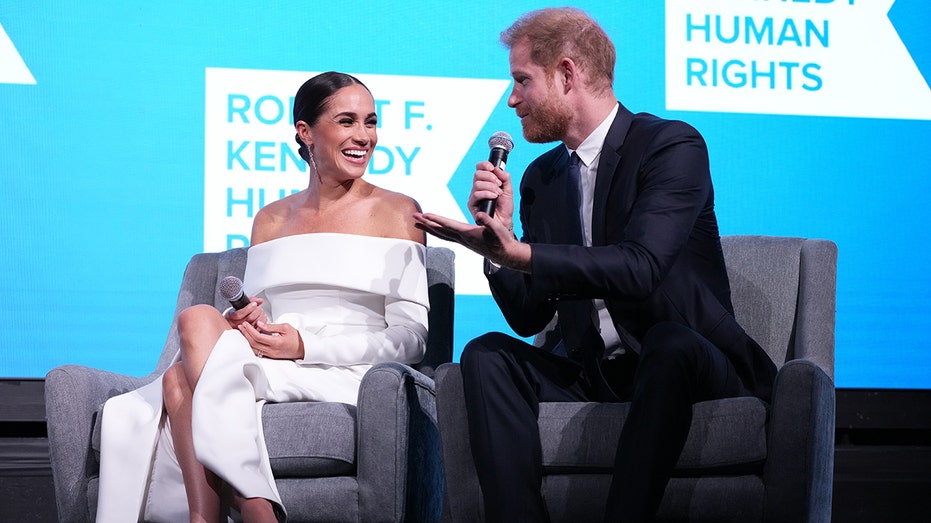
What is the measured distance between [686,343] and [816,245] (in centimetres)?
80

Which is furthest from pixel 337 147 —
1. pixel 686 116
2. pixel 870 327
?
pixel 870 327

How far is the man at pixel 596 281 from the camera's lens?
2148 millimetres

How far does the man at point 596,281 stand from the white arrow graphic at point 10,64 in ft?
5.62

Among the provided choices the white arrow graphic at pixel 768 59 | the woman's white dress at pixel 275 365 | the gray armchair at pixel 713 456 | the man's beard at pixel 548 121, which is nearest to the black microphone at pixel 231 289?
the woman's white dress at pixel 275 365

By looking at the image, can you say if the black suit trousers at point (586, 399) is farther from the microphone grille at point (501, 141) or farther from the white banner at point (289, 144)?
the white banner at point (289, 144)

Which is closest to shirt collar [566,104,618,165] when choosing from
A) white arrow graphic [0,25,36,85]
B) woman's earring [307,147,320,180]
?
woman's earring [307,147,320,180]

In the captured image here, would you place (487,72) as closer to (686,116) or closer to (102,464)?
(686,116)

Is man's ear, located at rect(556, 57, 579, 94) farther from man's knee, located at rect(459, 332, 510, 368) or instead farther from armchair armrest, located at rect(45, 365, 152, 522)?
armchair armrest, located at rect(45, 365, 152, 522)

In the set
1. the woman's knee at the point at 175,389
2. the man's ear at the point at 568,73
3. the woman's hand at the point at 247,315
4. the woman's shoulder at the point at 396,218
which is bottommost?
the woman's knee at the point at 175,389

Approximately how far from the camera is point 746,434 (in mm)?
2252

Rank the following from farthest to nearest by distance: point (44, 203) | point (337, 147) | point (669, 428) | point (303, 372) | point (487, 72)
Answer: point (487, 72)
point (44, 203)
point (337, 147)
point (303, 372)
point (669, 428)

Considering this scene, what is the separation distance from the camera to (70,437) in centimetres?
258

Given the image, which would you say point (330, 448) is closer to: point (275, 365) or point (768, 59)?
point (275, 365)

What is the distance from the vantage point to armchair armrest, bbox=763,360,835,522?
223 centimetres
